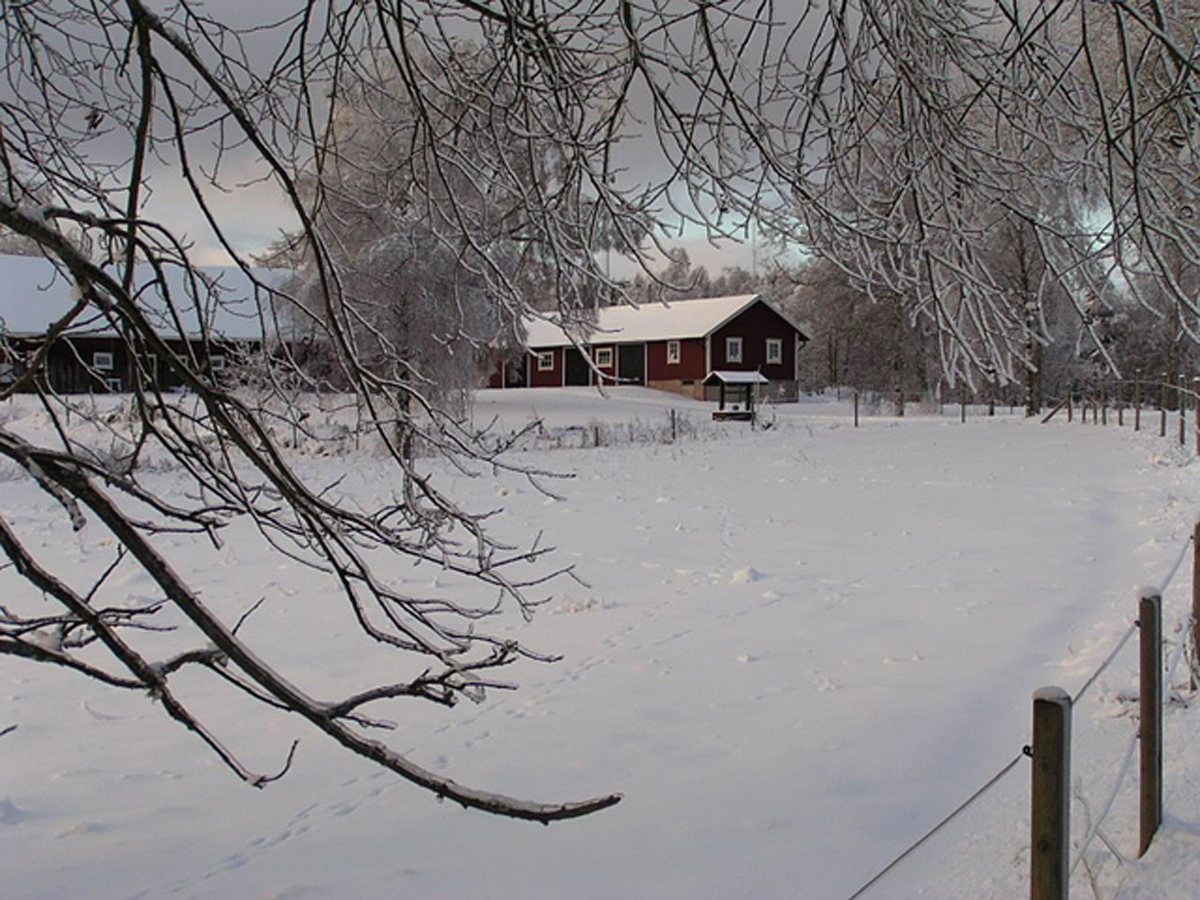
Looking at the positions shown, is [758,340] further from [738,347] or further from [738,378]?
[738,378]

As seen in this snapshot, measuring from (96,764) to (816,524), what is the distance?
330 inches

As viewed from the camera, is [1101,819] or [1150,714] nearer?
[1101,819]

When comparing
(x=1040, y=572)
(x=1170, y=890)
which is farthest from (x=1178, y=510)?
(x=1170, y=890)

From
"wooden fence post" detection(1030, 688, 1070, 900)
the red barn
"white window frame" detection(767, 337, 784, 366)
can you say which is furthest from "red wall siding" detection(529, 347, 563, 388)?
"wooden fence post" detection(1030, 688, 1070, 900)

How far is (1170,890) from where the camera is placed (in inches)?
134

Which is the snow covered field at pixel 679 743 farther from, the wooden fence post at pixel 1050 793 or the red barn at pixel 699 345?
the red barn at pixel 699 345

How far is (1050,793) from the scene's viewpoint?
2570 millimetres

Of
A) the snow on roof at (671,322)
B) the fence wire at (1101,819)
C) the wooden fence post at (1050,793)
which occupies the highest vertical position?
the snow on roof at (671,322)

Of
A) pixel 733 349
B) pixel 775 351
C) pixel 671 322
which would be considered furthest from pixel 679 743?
pixel 775 351

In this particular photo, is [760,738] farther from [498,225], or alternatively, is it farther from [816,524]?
[816,524]

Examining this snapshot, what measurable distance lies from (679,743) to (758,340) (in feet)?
158

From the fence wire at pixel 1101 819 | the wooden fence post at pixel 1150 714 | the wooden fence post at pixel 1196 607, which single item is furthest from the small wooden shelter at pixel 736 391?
the fence wire at pixel 1101 819

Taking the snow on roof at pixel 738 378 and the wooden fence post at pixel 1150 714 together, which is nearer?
the wooden fence post at pixel 1150 714

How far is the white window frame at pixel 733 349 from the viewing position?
51.2 meters
